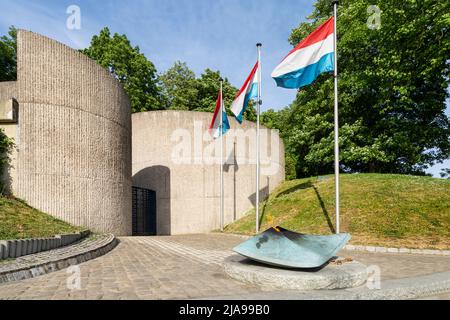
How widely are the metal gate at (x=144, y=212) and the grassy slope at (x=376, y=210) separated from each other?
5.77 metres

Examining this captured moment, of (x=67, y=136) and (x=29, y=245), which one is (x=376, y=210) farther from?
(x=67, y=136)

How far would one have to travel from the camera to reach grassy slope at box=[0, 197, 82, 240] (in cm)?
814

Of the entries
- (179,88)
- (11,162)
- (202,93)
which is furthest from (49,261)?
(179,88)

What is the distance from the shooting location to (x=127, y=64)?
108ft

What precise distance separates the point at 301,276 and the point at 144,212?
57.7 feet

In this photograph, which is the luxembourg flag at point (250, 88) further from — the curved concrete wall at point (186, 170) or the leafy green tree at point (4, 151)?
the leafy green tree at point (4, 151)

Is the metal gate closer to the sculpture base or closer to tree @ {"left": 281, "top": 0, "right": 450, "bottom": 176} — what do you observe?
tree @ {"left": 281, "top": 0, "right": 450, "bottom": 176}

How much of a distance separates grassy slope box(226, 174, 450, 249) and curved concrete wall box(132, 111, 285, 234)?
236 centimetres

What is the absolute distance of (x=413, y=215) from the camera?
12188 mm

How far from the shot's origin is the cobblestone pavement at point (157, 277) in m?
4.79

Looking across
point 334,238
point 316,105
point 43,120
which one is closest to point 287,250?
point 334,238

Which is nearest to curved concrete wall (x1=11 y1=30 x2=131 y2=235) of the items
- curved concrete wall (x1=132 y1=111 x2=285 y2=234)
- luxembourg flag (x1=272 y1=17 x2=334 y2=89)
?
curved concrete wall (x1=132 y1=111 x2=285 y2=234)

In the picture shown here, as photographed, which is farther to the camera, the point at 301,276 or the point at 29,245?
the point at 29,245
